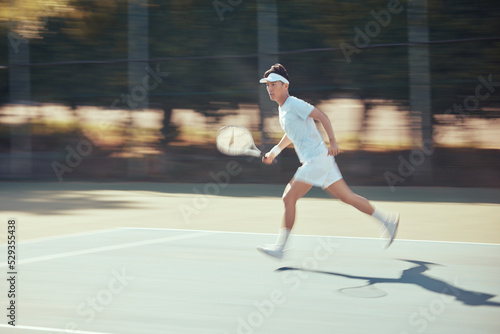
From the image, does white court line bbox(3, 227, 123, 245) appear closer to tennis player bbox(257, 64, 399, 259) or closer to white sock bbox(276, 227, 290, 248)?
tennis player bbox(257, 64, 399, 259)

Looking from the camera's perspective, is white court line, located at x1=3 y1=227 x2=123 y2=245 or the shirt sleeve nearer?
the shirt sleeve

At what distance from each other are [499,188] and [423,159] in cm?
120

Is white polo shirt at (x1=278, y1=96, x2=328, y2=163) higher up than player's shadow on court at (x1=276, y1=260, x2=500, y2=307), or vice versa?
white polo shirt at (x1=278, y1=96, x2=328, y2=163)

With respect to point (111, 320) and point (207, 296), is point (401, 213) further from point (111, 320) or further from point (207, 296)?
point (111, 320)

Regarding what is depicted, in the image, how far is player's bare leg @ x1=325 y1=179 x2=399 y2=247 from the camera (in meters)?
6.06

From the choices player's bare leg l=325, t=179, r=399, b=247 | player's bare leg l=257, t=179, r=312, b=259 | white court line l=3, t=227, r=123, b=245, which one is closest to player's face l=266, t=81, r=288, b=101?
player's bare leg l=257, t=179, r=312, b=259

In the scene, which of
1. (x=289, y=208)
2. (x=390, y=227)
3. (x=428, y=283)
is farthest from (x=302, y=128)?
(x=428, y=283)

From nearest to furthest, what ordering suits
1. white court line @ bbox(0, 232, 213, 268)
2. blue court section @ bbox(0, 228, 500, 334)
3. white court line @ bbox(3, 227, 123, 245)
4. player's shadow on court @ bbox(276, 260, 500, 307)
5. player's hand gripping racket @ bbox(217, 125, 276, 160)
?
blue court section @ bbox(0, 228, 500, 334) < player's shadow on court @ bbox(276, 260, 500, 307) < white court line @ bbox(0, 232, 213, 268) < player's hand gripping racket @ bbox(217, 125, 276, 160) < white court line @ bbox(3, 227, 123, 245)

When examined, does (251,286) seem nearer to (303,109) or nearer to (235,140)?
(303,109)

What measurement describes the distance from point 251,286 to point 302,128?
4.79ft

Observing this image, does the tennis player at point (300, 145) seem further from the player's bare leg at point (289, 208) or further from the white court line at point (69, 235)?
the white court line at point (69, 235)

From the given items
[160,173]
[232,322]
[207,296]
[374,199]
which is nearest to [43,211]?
[160,173]

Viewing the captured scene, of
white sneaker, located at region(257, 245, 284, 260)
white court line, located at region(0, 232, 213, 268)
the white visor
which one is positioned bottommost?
white court line, located at region(0, 232, 213, 268)

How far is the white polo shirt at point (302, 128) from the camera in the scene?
5773 millimetres
